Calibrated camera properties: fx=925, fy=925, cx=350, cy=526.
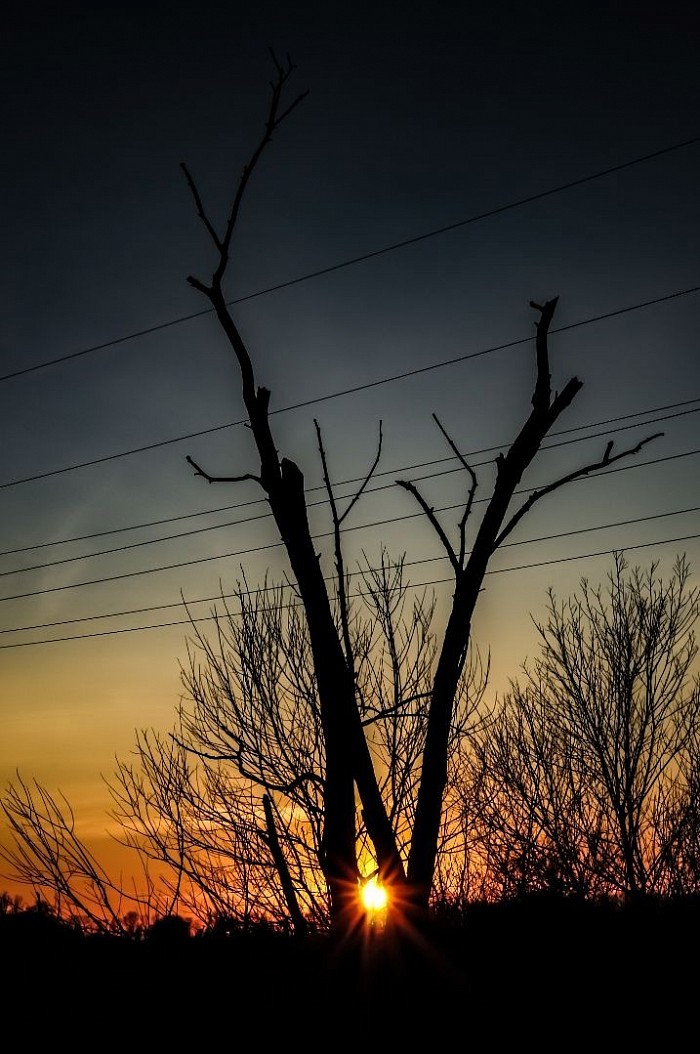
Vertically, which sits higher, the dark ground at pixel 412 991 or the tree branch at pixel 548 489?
the tree branch at pixel 548 489

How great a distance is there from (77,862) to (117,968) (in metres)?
3.29

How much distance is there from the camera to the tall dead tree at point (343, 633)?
6.99 m

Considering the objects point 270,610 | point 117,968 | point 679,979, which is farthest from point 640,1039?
point 270,610

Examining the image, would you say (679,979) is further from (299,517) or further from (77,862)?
(77,862)

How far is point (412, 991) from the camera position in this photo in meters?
6.20

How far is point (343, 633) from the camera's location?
7555 millimetres

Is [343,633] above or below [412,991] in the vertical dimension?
above

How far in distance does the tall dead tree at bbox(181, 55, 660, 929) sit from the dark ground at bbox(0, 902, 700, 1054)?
503 millimetres

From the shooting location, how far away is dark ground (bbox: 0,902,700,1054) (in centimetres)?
581

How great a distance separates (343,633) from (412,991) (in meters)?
2.66

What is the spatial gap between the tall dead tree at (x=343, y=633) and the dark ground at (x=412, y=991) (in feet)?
1.65

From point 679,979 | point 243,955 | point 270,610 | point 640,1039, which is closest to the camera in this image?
point 640,1039

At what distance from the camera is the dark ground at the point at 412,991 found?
5812mm

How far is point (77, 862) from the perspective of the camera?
33.6ft
